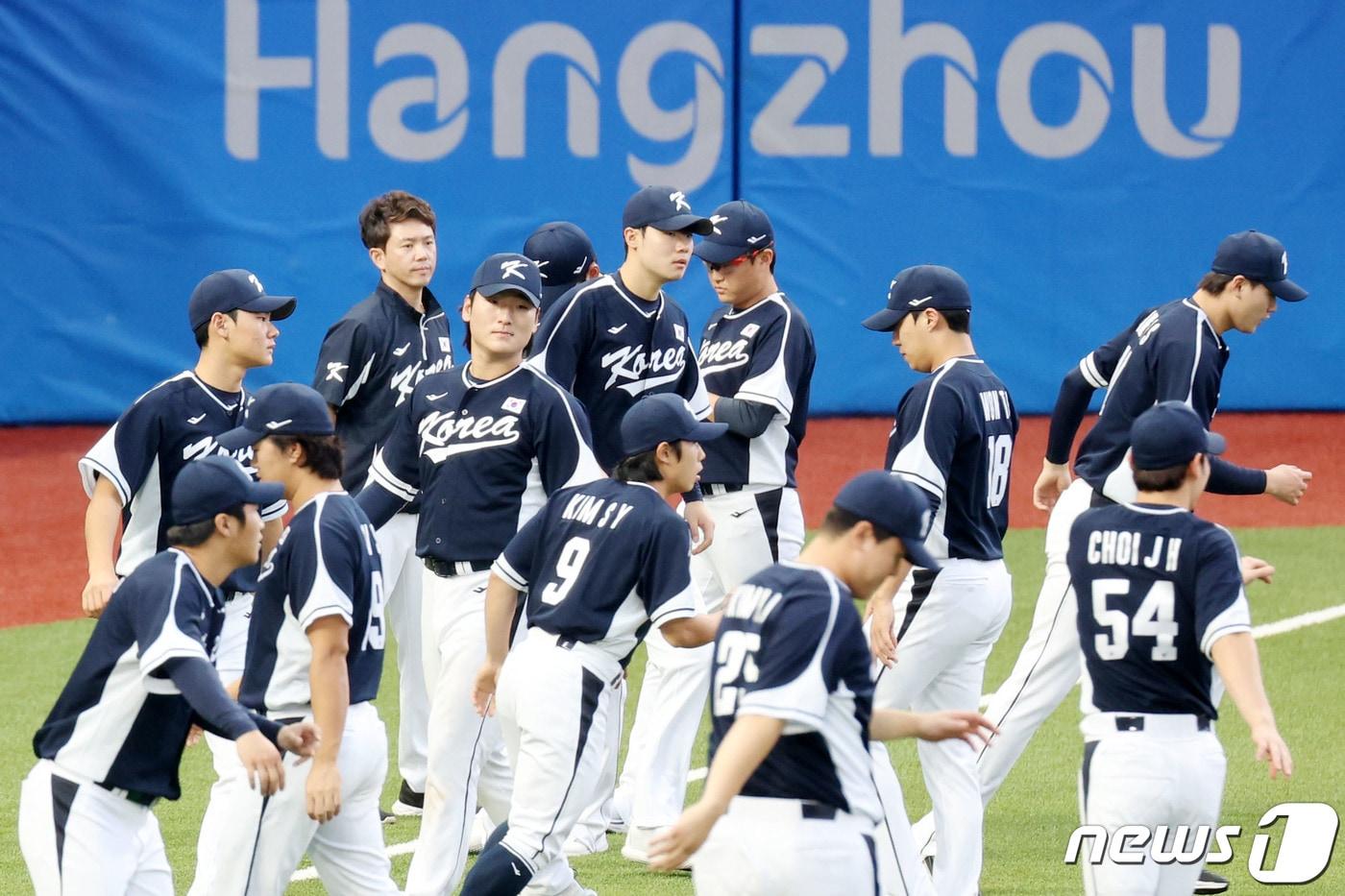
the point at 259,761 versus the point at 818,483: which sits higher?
the point at 259,761

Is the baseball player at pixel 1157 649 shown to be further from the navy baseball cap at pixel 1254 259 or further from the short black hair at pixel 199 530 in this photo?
the short black hair at pixel 199 530

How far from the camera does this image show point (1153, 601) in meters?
4.60

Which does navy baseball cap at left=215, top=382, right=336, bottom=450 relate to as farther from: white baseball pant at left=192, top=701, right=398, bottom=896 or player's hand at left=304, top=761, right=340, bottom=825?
player's hand at left=304, top=761, right=340, bottom=825

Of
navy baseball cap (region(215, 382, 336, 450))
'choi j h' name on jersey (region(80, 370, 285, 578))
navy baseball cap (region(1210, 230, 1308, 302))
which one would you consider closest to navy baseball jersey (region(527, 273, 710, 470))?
'choi j h' name on jersey (region(80, 370, 285, 578))

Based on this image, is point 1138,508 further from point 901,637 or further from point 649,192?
point 649,192

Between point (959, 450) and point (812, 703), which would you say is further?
point (959, 450)

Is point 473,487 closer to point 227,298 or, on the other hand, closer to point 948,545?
point 227,298

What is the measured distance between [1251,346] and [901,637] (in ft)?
32.2

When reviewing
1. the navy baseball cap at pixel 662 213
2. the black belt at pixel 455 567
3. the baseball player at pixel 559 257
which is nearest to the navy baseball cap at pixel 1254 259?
the navy baseball cap at pixel 662 213

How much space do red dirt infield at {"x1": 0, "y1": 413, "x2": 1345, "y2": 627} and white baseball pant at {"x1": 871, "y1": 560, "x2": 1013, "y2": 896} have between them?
569 centimetres

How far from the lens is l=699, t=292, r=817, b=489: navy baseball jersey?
676 cm

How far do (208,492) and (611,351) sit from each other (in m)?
2.31

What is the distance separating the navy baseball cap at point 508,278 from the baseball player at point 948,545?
3.50 ft

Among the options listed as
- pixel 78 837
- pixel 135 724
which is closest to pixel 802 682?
pixel 135 724
